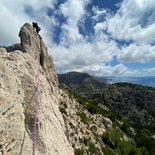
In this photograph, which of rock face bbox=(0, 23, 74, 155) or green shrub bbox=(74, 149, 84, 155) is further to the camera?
green shrub bbox=(74, 149, 84, 155)

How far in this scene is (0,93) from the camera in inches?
736

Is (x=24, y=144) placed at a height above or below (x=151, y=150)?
above

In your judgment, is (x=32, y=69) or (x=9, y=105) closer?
(x=9, y=105)

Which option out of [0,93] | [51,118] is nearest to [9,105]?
[0,93]

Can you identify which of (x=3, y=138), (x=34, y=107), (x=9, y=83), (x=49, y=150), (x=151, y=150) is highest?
(x=9, y=83)

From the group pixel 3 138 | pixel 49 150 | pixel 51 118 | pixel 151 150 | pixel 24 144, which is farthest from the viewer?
pixel 151 150

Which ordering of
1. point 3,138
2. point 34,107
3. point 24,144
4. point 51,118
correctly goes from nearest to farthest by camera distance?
point 3,138 < point 24,144 < point 34,107 < point 51,118

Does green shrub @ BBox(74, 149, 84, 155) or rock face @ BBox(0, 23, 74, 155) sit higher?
rock face @ BBox(0, 23, 74, 155)

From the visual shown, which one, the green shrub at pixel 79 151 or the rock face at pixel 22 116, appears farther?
the green shrub at pixel 79 151

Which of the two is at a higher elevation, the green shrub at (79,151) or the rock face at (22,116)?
the rock face at (22,116)

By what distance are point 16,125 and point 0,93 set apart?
7.49 feet

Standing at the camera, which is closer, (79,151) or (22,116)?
(22,116)

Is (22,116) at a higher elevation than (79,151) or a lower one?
higher

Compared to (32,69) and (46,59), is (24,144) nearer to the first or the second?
(32,69)
